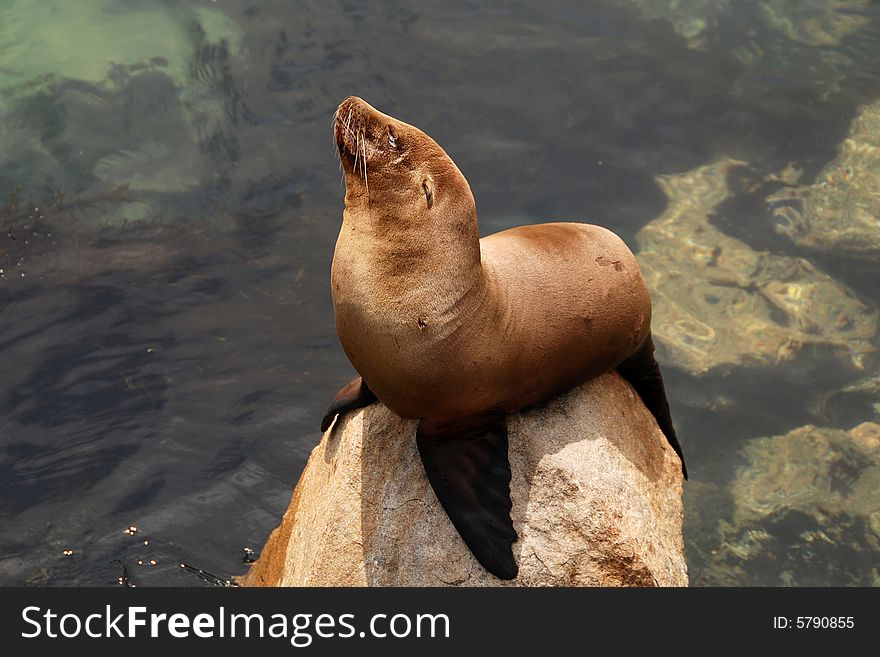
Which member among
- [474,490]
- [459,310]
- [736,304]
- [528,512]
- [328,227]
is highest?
[459,310]

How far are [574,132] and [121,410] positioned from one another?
181 inches

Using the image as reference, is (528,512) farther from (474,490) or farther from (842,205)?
(842,205)

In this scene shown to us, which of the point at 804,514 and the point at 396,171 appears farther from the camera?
the point at 804,514

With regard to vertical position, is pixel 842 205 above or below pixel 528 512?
below

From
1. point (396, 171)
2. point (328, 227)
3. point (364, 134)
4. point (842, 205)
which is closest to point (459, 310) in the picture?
point (396, 171)

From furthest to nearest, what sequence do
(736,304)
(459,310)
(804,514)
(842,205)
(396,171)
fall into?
(842,205)
(736,304)
(804,514)
(459,310)
(396,171)

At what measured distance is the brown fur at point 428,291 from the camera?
426 centimetres

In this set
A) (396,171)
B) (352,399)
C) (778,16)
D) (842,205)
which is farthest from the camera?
(778,16)

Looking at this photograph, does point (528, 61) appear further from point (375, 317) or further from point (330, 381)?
point (375, 317)

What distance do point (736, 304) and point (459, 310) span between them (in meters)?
4.91

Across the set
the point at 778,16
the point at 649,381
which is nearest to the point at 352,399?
the point at 649,381

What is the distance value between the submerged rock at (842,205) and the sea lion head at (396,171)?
5684 mm

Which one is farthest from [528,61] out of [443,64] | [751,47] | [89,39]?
[89,39]

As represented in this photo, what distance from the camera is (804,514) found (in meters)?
7.82
